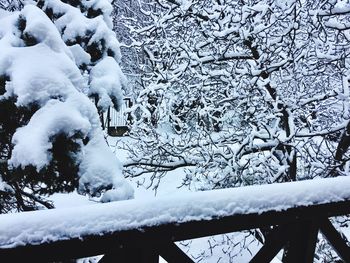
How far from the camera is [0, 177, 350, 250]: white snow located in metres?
1.31

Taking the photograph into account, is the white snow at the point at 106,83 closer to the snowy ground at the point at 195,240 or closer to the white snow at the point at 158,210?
the snowy ground at the point at 195,240

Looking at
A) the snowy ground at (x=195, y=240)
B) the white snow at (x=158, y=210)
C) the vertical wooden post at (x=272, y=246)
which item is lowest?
the vertical wooden post at (x=272, y=246)

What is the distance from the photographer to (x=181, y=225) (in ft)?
4.85

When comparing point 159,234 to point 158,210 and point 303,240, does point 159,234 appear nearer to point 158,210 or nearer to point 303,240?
point 158,210

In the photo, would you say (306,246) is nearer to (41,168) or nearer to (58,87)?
(41,168)

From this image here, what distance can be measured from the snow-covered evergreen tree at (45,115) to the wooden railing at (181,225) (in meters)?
2.35

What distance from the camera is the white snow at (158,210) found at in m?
1.31

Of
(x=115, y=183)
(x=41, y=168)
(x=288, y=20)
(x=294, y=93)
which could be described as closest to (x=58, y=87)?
(x=41, y=168)

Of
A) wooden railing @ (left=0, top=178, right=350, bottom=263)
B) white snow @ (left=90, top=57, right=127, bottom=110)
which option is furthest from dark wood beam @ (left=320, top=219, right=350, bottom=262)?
white snow @ (left=90, top=57, right=127, bottom=110)

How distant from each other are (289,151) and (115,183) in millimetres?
4040

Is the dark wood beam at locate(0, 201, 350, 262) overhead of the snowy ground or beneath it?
beneath

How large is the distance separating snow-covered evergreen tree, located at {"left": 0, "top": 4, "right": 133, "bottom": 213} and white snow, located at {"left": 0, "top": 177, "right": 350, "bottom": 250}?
2312 mm

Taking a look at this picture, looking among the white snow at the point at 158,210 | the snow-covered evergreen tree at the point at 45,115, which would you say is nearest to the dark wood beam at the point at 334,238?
the white snow at the point at 158,210

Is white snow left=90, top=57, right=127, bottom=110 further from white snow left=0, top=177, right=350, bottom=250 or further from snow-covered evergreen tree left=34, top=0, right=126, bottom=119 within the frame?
white snow left=0, top=177, right=350, bottom=250
